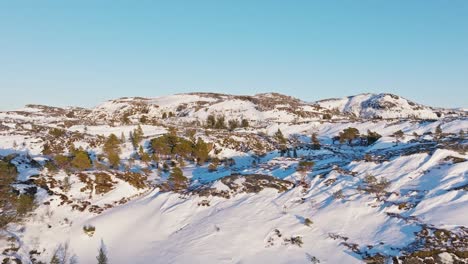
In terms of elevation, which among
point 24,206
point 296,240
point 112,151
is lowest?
point 296,240

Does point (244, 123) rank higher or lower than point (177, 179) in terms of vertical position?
higher

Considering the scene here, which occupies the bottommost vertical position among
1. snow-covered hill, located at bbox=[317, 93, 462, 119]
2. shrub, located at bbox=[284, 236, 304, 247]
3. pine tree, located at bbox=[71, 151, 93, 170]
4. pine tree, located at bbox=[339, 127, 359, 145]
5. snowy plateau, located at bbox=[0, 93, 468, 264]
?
shrub, located at bbox=[284, 236, 304, 247]

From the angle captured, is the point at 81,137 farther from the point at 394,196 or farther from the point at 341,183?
the point at 394,196

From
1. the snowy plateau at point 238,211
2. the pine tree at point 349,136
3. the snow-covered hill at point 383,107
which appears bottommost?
the snowy plateau at point 238,211

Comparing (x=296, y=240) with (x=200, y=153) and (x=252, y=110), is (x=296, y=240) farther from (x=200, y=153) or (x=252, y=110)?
(x=252, y=110)

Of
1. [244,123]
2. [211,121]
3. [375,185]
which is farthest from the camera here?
[211,121]

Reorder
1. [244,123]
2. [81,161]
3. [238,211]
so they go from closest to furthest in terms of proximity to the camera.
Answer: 1. [238,211]
2. [81,161]
3. [244,123]

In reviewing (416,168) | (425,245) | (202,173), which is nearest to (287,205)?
(425,245)

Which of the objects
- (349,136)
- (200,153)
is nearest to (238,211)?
(200,153)

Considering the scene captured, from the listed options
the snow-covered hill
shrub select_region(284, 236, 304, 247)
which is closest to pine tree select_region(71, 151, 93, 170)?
shrub select_region(284, 236, 304, 247)

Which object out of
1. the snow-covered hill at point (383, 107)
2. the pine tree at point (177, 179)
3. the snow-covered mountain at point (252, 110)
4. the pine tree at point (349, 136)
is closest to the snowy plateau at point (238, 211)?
the pine tree at point (177, 179)

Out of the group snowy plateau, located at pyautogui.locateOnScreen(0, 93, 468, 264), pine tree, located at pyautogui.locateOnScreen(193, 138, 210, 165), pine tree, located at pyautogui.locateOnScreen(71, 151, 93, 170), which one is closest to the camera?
snowy plateau, located at pyautogui.locateOnScreen(0, 93, 468, 264)

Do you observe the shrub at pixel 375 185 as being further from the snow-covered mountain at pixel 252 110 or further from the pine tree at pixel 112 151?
the snow-covered mountain at pixel 252 110

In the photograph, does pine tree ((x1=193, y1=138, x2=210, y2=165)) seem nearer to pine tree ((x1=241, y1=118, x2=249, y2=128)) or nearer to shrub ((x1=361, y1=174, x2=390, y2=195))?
shrub ((x1=361, y1=174, x2=390, y2=195))
